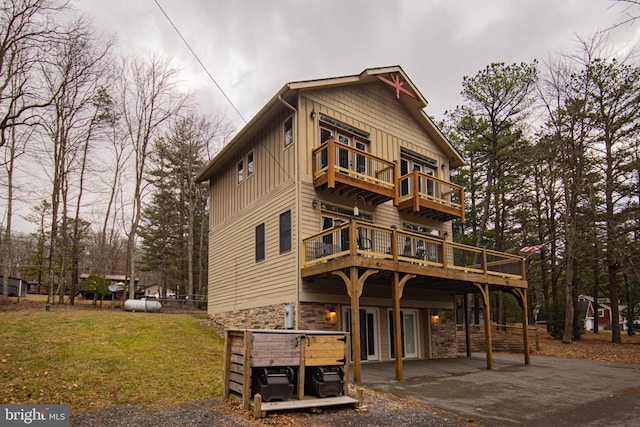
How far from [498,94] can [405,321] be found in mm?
15390

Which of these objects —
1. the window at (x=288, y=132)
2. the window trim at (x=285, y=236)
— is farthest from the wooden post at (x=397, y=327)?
the window at (x=288, y=132)

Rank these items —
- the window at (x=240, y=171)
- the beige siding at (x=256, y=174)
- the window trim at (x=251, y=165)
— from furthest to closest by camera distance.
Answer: the window at (x=240, y=171) → the window trim at (x=251, y=165) → the beige siding at (x=256, y=174)

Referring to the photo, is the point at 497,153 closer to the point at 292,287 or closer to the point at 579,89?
the point at 579,89

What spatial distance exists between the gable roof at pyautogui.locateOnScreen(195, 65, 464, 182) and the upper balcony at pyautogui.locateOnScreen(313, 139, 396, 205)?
2.04 meters

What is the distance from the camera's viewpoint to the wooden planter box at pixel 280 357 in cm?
689

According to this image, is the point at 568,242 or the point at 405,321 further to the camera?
the point at 568,242

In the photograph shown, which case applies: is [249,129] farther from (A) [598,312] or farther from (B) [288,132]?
(A) [598,312]

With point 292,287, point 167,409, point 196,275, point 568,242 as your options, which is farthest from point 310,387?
point 196,275

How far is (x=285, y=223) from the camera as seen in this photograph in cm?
1366

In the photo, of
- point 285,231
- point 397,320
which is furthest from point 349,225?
point 285,231

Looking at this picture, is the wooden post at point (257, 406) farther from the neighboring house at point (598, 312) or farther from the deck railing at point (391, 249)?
the neighboring house at point (598, 312)

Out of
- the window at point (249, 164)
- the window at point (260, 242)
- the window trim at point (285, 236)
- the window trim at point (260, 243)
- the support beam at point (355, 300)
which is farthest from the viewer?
the window at point (249, 164)

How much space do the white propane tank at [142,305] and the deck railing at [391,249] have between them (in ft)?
32.9

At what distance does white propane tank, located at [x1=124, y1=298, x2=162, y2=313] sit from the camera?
18953 millimetres
